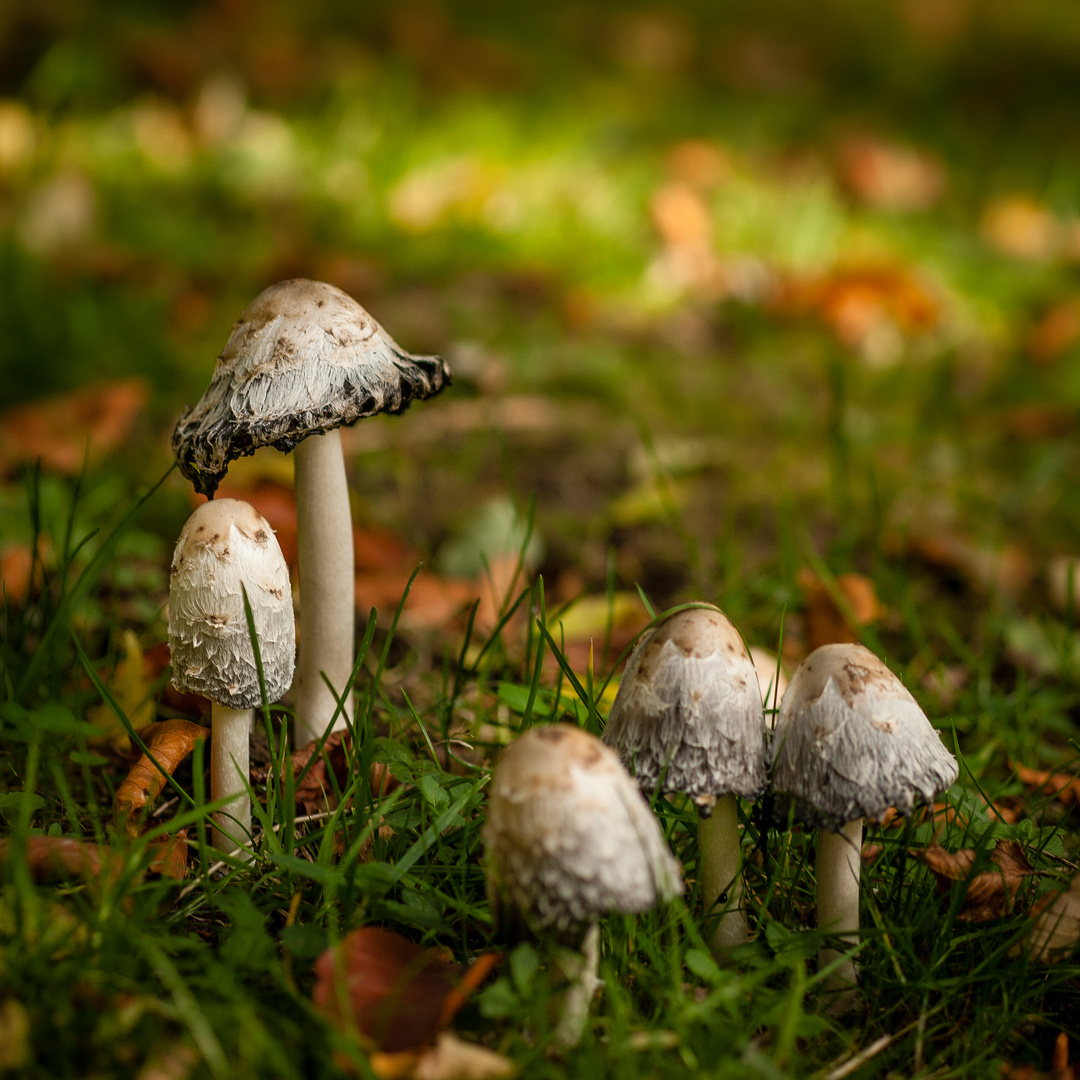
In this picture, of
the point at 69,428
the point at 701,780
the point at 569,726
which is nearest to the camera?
the point at 569,726

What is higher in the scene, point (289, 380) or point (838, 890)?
point (289, 380)

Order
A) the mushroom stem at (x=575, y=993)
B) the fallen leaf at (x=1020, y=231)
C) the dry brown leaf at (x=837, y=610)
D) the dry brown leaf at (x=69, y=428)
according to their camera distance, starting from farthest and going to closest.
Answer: the fallen leaf at (x=1020, y=231)
the dry brown leaf at (x=69, y=428)
the dry brown leaf at (x=837, y=610)
the mushroom stem at (x=575, y=993)

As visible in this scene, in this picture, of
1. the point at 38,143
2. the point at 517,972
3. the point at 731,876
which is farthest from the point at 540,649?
the point at 38,143

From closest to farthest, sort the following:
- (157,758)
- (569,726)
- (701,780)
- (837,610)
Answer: (569,726) → (701,780) → (157,758) → (837,610)

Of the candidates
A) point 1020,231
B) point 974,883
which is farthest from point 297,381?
point 1020,231

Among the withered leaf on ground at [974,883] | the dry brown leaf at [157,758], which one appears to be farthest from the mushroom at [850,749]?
the dry brown leaf at [157,758]

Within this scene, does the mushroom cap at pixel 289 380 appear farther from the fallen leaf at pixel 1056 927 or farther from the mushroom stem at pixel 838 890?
the fallen leaf at pixel 1056 927

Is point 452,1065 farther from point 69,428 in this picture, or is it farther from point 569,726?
point 69,428
